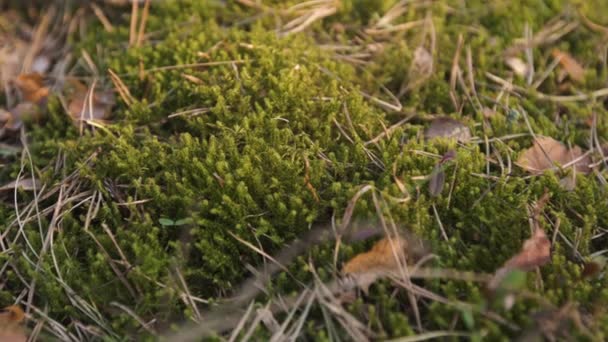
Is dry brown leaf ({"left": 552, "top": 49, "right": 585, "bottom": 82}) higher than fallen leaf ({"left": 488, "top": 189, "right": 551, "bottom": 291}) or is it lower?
higher

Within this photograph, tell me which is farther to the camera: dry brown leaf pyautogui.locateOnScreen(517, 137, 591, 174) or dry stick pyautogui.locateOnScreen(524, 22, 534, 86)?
dry stick pyautogui.locateOnScreen(524, 22, 534, 86)

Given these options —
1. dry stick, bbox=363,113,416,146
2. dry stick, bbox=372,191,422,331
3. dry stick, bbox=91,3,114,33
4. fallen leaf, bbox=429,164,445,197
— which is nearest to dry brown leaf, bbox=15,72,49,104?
dry stick, bbox=91,3,114,33

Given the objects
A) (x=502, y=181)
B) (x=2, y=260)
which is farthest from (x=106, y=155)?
(x=502, y=181)

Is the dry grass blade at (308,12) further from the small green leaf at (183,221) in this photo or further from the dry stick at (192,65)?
the small green leaf at (183,221)

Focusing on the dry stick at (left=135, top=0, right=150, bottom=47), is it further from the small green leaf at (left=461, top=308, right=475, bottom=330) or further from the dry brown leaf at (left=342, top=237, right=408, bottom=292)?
the small green leaf at (left=461, top=308, right=475, bottom=330)

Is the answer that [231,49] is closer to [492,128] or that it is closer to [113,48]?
[113,48]

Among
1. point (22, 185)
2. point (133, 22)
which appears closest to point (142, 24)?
point (133, 22)
